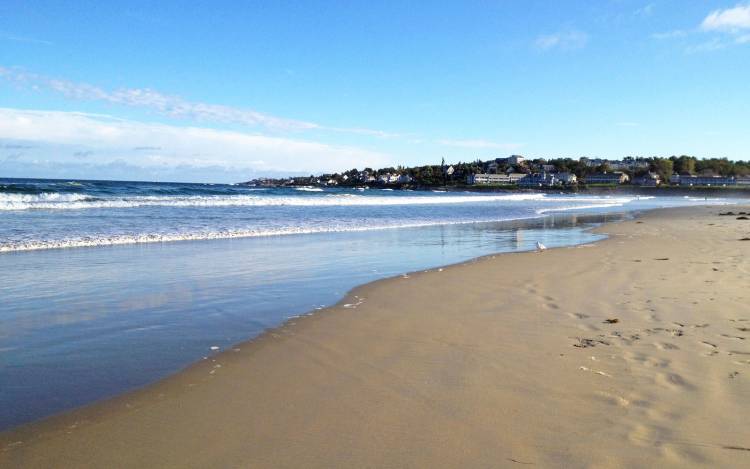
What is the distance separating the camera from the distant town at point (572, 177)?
141 m

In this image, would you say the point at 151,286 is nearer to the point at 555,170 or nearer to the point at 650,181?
the point at 650,181

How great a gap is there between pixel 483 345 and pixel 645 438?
1898mm

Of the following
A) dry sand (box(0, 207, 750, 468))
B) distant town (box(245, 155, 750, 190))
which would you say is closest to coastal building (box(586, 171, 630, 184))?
distant town (box(245, 155, 750, 190))

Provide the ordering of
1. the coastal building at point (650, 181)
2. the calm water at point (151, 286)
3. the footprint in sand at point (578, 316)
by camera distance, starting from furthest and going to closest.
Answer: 1. the coastal building at point (650, 181)
2. the footprint in sand at point (578, 316)
3. the calm water at point (151, 286)

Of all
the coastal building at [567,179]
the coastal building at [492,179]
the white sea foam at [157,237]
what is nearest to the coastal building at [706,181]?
the coastal building at [567,179]

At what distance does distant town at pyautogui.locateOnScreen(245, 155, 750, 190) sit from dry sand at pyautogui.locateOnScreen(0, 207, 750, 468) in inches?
5327

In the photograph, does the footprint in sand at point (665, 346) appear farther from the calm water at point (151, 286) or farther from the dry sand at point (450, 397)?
the calm water at point (151, 286)

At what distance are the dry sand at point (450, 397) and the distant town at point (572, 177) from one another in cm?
13530

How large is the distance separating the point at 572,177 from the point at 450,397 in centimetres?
15841

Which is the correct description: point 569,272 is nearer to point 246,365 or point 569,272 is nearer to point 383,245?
point 383,245

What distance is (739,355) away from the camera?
14.3ft

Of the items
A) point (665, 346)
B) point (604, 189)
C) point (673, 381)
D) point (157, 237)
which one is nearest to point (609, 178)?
point (604, 189)

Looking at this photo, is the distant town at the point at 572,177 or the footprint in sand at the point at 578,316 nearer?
the footprint in sand at the point at 578,316

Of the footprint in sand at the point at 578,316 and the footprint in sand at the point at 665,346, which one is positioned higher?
the footprint in sand at the point at 665,346
